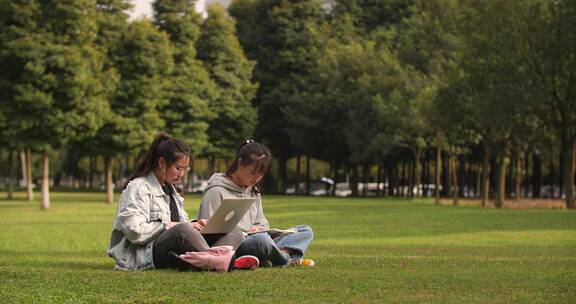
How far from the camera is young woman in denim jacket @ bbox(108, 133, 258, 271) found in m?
12.7

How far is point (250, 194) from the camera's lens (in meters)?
13.9

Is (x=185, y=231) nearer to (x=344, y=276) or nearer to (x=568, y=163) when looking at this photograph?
(x=344, y=276)

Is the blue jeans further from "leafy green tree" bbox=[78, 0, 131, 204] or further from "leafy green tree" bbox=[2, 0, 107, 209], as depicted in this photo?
"leafy green tree" bbox=[78, 0, 131, 204]

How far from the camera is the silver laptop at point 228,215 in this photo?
493 inches

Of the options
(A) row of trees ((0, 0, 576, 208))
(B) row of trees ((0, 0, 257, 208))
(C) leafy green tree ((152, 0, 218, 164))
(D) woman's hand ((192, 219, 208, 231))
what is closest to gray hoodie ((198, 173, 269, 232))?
(D) woman's hand ((192, 219, 208, 231))

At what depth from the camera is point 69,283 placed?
1184 cm

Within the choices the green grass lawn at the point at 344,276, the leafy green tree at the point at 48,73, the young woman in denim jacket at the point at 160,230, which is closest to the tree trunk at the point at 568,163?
the leafy green tree at the point at 48,73

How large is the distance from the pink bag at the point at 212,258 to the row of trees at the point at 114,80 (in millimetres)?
35749

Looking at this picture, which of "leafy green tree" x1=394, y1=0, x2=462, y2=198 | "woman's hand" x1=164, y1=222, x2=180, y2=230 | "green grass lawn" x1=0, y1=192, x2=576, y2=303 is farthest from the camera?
"leafy green tree" x1=394, y1=0, x2=462, y2=198

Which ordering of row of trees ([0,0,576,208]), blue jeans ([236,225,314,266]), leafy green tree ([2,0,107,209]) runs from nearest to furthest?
blue jeans ([236,225,314,266]) → leafy green tree ([2,0,107,209]) → row of trees ([0,0,576,208])

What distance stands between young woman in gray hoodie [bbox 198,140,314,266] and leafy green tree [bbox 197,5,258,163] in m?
66.7

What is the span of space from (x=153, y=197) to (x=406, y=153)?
6487 centimetres

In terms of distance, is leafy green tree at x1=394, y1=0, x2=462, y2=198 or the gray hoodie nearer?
the gray hoodie

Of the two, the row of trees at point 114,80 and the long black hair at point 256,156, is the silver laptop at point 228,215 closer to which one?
the long black hair at point 256,156
